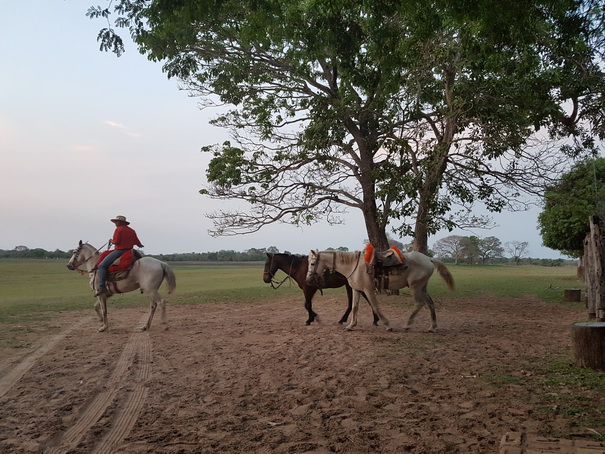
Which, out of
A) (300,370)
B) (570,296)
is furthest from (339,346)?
(570,296)

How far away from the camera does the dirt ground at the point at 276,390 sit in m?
4.31

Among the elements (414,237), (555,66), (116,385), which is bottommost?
(116,385)

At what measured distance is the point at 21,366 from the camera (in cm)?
755

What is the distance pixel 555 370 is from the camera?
6.73 meters

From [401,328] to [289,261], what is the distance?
2.97 metres

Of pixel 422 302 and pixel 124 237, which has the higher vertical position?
pixel 124 237

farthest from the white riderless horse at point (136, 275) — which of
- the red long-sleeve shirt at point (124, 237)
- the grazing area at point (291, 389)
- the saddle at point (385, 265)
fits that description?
the saddle at point (385, 265)

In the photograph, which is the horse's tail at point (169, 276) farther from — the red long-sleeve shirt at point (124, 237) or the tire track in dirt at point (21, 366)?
the tire track in dirt at point (21, 366)

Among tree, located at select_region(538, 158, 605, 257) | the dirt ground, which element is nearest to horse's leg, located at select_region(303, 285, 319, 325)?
the dirt ground

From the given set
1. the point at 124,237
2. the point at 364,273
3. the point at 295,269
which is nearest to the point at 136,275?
the point at 124,237

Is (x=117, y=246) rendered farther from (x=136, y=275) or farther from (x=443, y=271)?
(x=443, y=271)

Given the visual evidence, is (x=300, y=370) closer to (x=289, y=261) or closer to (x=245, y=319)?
(x=289, y=261)

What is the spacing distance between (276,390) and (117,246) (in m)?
6.43

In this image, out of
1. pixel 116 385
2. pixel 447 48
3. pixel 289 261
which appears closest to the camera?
pixel 116 385
